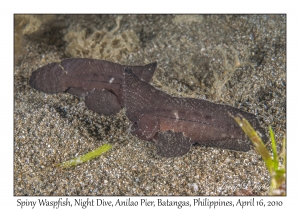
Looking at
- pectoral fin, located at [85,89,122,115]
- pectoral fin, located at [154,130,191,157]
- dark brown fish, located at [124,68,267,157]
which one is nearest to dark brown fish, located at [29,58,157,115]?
pectoral fin, located at [85,89,122,115]

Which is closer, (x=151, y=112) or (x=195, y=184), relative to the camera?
(x=195, y=184)

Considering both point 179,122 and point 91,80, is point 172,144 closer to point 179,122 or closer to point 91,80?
point 179,122

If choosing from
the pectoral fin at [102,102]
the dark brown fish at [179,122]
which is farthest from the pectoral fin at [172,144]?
the pectoral fin at [102,102]

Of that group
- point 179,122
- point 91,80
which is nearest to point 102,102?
point 91,80

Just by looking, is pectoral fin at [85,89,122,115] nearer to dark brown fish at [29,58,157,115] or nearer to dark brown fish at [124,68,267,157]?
dark brown fish at [29,58,157,115]
